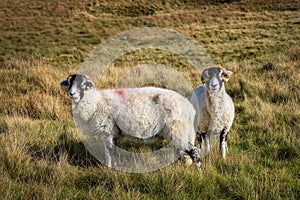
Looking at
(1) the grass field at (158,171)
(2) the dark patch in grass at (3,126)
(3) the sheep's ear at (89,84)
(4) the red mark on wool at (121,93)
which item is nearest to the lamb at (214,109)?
(1) the grass field at (158,171)

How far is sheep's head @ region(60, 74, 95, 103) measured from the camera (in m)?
3.72

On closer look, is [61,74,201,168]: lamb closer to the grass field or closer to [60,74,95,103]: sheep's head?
[60,74,95,103]: sheep's head

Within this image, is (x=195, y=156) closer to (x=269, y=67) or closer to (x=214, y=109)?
(x=214, y=109)

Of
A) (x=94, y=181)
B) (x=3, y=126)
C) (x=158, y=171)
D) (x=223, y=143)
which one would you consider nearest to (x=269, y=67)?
(x=223, y=143)

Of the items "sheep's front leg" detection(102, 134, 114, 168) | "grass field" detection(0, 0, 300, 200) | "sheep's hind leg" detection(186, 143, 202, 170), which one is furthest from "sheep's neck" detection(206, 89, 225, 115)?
"sheep's front leg" detection(102, 134, 114, 168)

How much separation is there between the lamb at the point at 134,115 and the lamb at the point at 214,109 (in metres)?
0.42

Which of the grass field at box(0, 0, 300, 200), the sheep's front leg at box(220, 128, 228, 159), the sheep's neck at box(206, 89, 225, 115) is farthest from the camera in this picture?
Answer: the sheep's neck at box(206, 89, 225, 115)

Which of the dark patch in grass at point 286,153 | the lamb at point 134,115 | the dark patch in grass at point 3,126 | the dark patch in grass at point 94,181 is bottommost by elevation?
the dark patch in grass at point 286,153

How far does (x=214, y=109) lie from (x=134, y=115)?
1.14 metres

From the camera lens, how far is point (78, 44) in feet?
68.9

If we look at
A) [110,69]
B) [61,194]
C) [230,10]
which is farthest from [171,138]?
[230,10]

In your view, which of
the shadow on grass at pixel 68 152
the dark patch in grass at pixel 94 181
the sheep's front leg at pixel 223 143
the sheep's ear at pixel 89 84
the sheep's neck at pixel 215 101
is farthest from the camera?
the sheep's neck at pixel 215 101

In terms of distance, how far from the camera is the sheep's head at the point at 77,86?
12.2 ft

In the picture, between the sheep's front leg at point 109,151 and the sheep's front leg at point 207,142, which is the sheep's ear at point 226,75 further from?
the sheep's front leg at point 109,151
